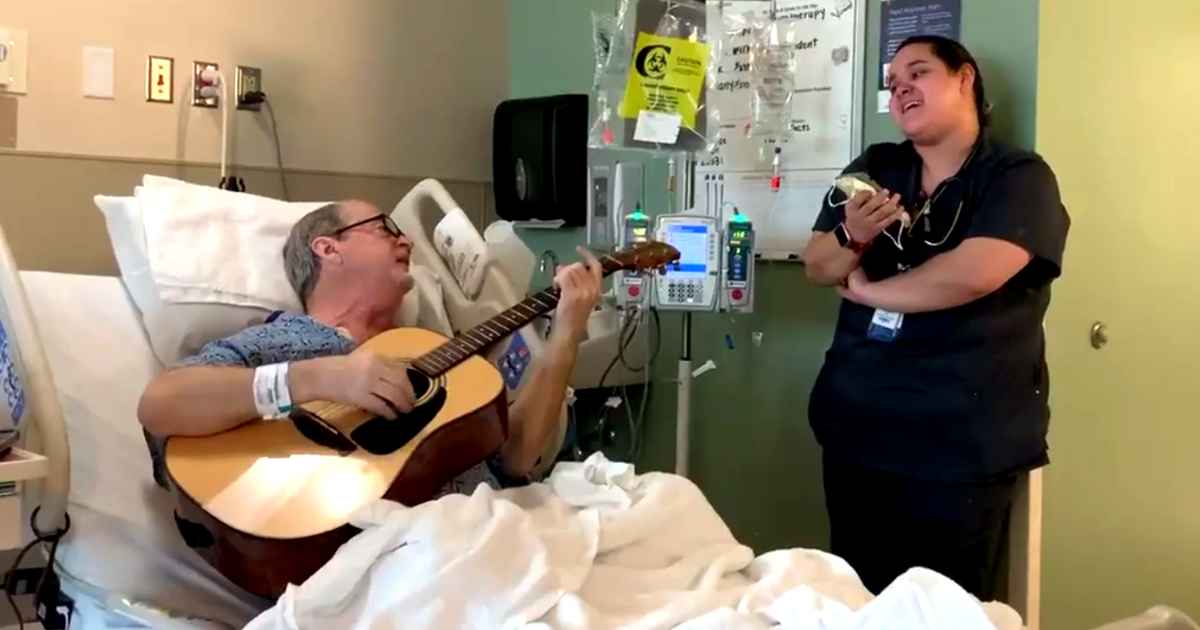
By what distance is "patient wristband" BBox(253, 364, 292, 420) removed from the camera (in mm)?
1700

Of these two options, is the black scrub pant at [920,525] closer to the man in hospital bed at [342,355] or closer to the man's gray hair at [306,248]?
the man in hospital bed at [342,355]

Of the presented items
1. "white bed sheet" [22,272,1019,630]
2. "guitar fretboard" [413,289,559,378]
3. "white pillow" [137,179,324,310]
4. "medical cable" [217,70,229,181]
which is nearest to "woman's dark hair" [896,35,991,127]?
"guitar fretboard" [413,289,559,378]

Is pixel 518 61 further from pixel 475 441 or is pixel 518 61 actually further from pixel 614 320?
pixel 475 441

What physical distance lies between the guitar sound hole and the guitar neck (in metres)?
0.06

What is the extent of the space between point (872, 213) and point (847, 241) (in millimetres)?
Answer: 100

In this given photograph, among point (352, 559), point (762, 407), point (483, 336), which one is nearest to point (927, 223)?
point (762, 407)

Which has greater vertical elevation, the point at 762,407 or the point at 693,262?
the point at 693,262

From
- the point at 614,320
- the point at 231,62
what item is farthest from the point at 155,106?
the point at 614,320

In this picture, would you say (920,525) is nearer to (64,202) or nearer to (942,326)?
(942,326)

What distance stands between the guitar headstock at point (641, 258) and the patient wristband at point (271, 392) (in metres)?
0.61

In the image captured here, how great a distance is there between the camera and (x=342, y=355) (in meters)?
1.89

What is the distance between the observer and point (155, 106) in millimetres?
2656

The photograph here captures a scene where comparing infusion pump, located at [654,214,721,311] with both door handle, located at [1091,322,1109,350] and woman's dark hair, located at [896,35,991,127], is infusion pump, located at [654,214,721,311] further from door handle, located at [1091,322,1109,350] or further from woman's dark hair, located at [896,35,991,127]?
door handle, located at [1091,322,1109,350]

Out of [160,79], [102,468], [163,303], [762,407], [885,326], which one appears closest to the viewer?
[102,468]
